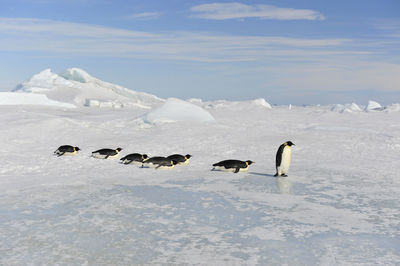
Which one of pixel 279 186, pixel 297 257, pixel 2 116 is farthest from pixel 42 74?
pixel 297 257

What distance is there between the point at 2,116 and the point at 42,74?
37.7 meters

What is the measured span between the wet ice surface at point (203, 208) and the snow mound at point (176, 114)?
17.4 ft

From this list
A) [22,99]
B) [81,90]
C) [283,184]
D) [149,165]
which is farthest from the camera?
[81,90]

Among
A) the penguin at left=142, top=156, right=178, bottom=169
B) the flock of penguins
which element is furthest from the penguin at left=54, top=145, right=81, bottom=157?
the penguin at left=142, top=156, right=178, bottom=169

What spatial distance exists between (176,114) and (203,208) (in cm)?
1421

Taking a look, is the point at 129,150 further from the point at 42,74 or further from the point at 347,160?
the point at 42,74

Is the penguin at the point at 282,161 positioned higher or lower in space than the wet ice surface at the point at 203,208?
higher

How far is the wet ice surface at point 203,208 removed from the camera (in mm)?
4957

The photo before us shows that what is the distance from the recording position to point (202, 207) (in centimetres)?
721

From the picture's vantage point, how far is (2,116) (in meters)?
21.7

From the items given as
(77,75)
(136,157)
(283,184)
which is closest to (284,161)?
(283,184)

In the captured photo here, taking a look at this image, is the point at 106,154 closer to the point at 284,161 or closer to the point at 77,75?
the point at 284,161

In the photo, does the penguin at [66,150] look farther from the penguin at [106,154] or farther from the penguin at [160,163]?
the penguin at [160,163]

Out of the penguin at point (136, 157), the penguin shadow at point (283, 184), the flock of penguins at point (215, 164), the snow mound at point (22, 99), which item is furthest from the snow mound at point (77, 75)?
the penguin shadow at point (283, 184)
